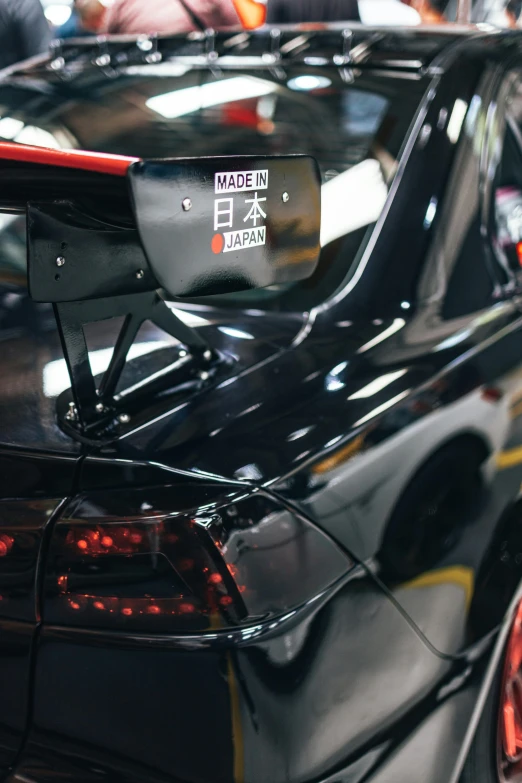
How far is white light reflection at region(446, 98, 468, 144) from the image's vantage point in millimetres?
1877

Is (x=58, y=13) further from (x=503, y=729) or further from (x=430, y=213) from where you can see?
(x=503, y=729)

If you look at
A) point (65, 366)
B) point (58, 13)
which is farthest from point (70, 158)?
point (58, 13)

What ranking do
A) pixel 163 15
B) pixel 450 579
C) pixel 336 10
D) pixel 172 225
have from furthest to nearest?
1. pixel 336 10
2. pixel 163 15
3. pixel 450 579
4. pixel 172 225

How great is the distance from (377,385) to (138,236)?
528 mm

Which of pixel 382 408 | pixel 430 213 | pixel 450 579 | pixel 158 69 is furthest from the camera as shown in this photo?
pixel 158 69

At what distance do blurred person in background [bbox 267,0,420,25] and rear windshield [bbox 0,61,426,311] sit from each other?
5.78 feet

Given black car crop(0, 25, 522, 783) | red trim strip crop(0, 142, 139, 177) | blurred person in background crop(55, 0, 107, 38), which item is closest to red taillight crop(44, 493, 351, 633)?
black car crop(0, 25, 522, 783)

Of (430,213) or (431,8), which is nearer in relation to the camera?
(430,213)

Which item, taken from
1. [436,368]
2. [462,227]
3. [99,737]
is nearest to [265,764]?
[99,737]

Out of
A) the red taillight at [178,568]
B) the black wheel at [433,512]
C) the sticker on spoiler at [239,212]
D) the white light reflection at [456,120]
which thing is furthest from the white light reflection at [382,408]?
the white light reflection at [456,120]

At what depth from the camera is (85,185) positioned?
3.45ft

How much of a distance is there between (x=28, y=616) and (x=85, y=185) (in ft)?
1.79

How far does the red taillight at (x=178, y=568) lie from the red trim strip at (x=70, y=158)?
409 millimetres

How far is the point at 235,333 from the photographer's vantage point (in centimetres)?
160
